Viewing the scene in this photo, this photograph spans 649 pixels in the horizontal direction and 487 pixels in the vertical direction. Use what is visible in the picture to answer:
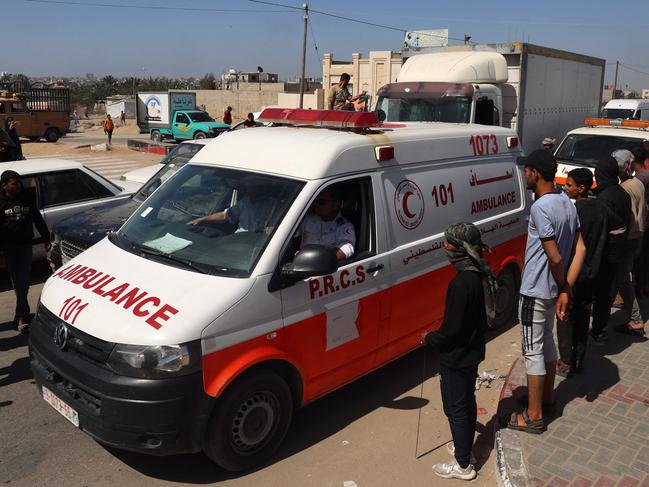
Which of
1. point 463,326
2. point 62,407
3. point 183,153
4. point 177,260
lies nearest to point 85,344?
point 62,407

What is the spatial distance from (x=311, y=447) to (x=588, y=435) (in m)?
2.00

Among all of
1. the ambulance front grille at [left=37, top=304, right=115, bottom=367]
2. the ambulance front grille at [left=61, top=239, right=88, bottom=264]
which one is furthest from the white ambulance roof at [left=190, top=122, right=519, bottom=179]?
the ambulance front grille at [left=61, top=239, right=88, bottom=264]

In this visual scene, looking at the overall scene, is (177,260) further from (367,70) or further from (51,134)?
(367,70)

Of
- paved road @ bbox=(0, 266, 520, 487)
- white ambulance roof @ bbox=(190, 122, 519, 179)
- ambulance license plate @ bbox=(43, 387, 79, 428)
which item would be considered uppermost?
white ambulance roof @ bbox=(190, 122, 519, 179)

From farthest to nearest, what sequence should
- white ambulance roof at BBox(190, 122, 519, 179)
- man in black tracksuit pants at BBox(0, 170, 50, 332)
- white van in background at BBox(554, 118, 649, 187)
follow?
white van in background at BBox(554, 118, 649, 187)
man in black tracksuit pants at BBox(0, 170, 50, 332)
white ambulance roof at BBox(190, 122, 519, 179)

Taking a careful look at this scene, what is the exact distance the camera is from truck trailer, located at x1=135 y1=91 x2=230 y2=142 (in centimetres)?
3142

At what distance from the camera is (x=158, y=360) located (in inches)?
137

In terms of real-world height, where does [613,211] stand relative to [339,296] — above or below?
above

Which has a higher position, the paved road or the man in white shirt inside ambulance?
the man in white shirt inside ambulance

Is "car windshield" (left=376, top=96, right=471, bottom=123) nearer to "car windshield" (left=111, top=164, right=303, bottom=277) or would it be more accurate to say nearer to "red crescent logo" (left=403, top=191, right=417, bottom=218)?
"red crescent logo" (left=403, top=191, right=417, bottom=218)

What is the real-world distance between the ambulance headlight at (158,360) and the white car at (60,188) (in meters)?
5.04

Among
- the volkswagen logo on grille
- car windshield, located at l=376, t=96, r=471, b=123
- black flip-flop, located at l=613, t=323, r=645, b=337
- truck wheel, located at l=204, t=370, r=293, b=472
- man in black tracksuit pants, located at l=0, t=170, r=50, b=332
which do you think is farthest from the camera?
car windshield, located at l=376, t=96, r=471, b=123

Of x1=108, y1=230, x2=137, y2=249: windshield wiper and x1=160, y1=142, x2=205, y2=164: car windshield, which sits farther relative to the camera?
x1=160, y1=142, x2=205, y2=164: car windshield

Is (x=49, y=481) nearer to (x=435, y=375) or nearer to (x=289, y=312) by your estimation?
(x=289, y=312)
